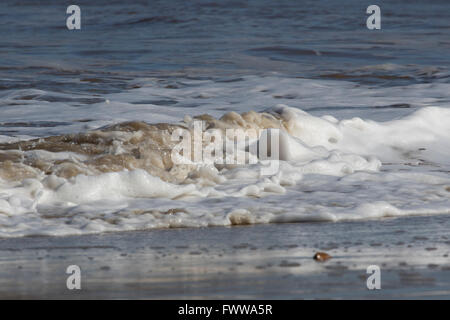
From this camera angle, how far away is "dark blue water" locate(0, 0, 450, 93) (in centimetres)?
1230

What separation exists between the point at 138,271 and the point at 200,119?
3128 mm

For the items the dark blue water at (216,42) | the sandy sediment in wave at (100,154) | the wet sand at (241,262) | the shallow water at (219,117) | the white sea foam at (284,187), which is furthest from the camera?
the dark blue water at (216,42)

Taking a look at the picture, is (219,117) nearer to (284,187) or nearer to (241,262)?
(284,187)

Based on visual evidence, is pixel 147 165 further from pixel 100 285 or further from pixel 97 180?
pixel 100 285

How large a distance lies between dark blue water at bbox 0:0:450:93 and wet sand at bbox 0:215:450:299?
696 cm

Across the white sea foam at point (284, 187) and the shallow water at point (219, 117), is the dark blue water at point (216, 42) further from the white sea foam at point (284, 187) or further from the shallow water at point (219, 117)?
the white sea foam at point (284, 187)

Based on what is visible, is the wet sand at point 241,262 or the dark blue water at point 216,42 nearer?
the wet sand at point 241,262

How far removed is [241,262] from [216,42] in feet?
46.4

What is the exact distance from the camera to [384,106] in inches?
346

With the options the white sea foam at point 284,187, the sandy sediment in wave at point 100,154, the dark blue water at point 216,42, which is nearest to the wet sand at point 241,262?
the white sea foam at point 284,187

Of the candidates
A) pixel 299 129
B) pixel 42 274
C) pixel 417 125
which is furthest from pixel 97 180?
pixel 417 125

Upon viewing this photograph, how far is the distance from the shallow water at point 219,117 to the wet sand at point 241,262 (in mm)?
258

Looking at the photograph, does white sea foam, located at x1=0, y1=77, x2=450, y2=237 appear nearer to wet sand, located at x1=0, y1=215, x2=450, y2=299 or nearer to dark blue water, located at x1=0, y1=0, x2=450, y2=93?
wet sand, located at x1=0, y1=215, x2=450, y2=299

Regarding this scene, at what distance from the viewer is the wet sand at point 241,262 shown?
2.63 metres
